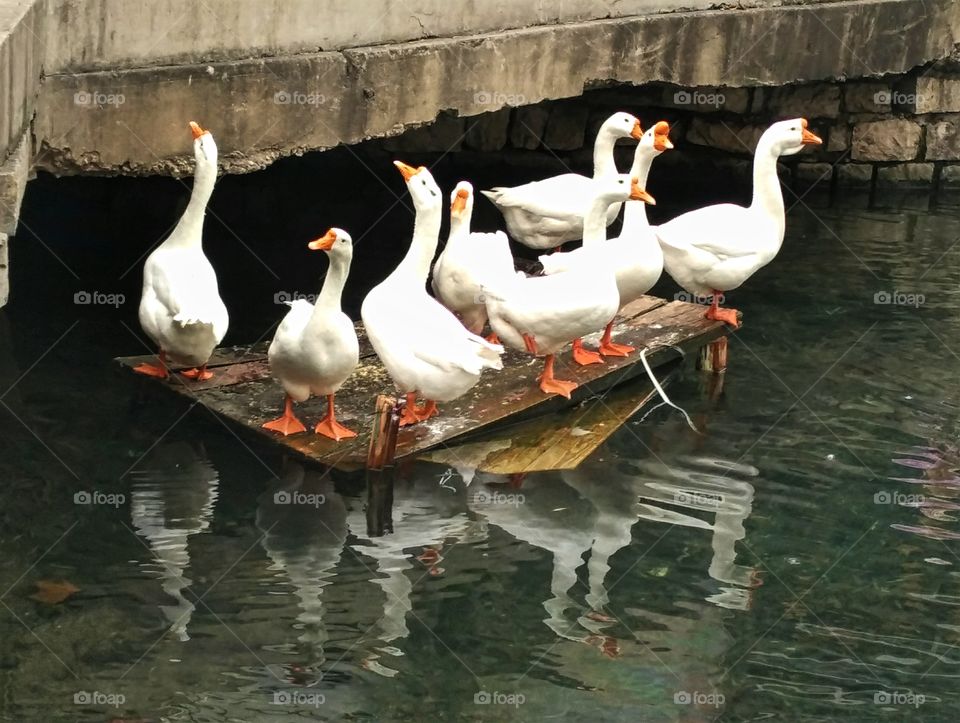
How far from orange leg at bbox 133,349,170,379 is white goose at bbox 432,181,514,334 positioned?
167 cm

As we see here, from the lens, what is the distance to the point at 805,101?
Result: 12.9 meters

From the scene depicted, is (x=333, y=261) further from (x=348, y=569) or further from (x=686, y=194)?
(x=686, y=194)

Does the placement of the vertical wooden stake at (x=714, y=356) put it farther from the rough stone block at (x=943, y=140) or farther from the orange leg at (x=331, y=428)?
the rough stone block at (x=943, y=140)

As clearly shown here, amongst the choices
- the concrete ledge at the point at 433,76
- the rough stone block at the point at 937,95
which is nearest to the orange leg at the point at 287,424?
the concrete ledge at the point at 433,76

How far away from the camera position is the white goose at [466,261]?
8.12m

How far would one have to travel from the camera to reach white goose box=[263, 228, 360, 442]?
707 centimetres

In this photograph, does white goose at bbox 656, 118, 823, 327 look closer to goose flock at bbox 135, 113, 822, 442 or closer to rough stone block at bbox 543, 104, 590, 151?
goose flock at bbox 135, 113, 822, 442

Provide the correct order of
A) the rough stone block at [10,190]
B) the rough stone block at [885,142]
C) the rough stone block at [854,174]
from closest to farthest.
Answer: the rough stone block at [10,190] → the rough stone block at [885,142] → the rough stone block at [854,174]

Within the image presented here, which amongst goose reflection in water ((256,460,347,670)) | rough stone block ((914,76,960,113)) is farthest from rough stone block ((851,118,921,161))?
goose reflection in water ((256,460,347,670))

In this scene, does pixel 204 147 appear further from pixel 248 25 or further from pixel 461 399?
pixel 461 399

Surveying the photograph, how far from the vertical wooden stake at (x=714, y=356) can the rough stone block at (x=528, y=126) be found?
4.32m

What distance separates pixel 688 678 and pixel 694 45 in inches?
255

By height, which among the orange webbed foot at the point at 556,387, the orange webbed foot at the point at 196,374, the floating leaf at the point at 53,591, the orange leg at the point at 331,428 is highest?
the orange webbed foot at the point at 556,387

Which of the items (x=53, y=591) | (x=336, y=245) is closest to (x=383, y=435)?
(x=336, y=245)
